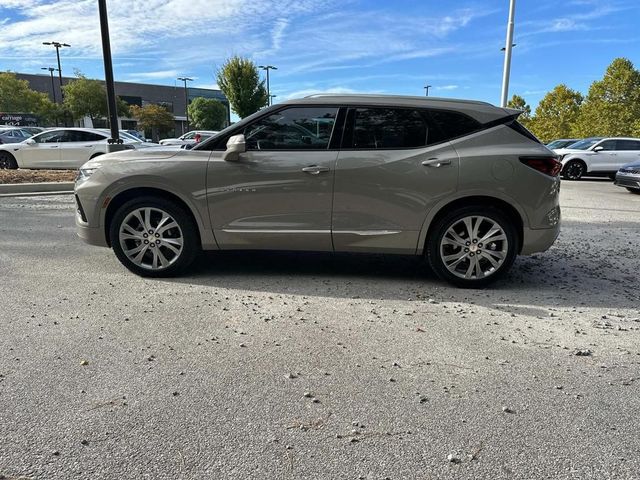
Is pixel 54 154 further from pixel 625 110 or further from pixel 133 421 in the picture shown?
pixel 625 110

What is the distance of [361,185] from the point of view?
4.46m

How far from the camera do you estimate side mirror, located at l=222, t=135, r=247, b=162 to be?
4.41 m

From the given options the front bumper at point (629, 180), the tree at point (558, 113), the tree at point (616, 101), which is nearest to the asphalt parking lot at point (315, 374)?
the front bumper at point (629, 180)

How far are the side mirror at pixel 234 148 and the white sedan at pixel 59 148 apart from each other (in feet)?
36.1

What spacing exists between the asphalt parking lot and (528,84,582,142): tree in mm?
38092

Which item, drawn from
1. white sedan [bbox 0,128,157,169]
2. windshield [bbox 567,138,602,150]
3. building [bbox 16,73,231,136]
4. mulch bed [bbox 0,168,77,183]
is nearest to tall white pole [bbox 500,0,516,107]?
windshield [bbox 567,138,602,150]

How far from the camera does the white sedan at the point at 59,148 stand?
47.2 feet

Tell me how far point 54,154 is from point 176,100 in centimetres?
8625

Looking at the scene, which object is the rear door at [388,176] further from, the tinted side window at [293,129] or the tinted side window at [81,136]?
the tinted side window at [81,136]

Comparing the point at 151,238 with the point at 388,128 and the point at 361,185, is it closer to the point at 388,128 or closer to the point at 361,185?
the point at 361,185

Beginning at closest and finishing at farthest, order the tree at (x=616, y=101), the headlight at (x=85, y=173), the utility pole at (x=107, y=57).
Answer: the headlight at (x=85, y=173) < the utility pole at (x=107, y=57) < the tree at (x=616, y=101)

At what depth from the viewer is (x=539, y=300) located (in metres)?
4.35

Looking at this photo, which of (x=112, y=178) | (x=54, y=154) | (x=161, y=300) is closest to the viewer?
(x=161, y=300)

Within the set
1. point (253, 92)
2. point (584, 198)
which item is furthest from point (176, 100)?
point (584, 198)
